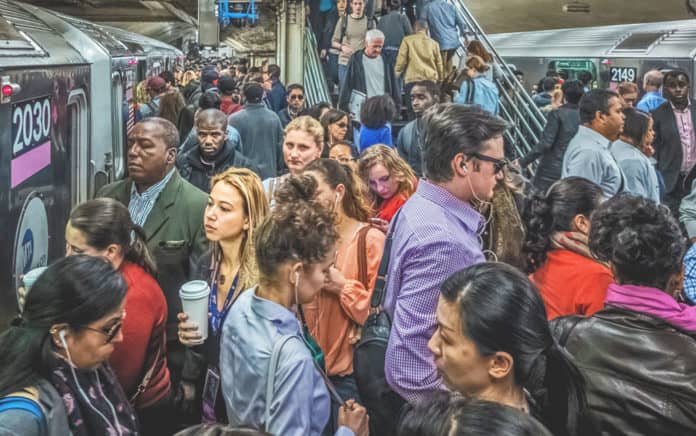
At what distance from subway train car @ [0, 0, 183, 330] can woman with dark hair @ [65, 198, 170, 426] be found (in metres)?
0.89

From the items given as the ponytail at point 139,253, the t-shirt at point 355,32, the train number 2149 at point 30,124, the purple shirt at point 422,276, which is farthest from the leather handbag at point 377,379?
the t-shirt at point 355,32

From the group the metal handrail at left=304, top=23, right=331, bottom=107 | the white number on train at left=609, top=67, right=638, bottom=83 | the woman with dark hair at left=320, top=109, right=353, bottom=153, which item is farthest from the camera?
the white number on train at left=609, top=67, right=638, bottom=83

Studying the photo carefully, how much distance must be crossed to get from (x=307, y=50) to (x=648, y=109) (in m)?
5.15

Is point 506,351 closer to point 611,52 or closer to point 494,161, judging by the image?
point 494,161

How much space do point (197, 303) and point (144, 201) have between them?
1.24 m

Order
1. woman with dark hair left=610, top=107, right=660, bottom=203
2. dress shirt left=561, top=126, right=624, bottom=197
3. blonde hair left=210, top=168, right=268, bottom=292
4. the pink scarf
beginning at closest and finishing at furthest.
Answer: the pink scarf < blonde hair left=210, top=168, right=268, bottom=292 < dress shirt left=561, top=126, right=624, bottom=197 < woman with dark hair left=610, top=107, right=660, bottom=203

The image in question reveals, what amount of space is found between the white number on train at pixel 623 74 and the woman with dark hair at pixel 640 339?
431 inches

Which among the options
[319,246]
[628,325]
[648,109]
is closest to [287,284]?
[319,246]

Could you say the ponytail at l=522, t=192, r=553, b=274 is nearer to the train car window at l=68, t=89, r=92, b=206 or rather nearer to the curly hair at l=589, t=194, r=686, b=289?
the curly hair at l=589, t=194, r=686, b=289

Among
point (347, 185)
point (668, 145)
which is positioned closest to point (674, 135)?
point (668, 145)

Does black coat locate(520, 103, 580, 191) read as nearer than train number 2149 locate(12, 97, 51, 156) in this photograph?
No

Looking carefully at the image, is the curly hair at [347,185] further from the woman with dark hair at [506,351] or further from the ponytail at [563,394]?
the ponytail at [563,394]

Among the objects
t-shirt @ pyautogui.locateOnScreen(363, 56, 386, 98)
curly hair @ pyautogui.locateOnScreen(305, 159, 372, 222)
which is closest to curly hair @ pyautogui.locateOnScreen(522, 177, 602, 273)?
curly hair @ pyautogui.locateOnScreen(305, 159, 372, 222)

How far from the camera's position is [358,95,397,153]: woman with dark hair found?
5609 millimetres
